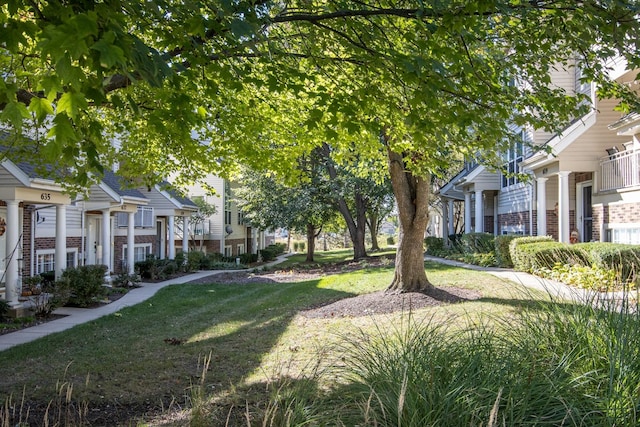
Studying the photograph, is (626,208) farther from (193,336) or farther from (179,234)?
(179,234)

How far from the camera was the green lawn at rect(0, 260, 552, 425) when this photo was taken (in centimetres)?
591

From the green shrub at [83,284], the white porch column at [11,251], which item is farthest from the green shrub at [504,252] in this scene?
the white porch column at [11,251]

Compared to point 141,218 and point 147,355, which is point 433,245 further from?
point 147,355

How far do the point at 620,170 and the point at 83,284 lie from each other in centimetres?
1474

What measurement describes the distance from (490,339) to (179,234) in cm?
3168

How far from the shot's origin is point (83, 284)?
44.0ft

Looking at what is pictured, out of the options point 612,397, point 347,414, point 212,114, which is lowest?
point 347,414

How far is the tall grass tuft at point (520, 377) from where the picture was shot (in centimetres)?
301

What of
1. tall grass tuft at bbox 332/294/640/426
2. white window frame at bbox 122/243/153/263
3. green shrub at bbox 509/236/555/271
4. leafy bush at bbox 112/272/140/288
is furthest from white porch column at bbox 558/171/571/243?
white window frame at bbox 122/243/153/263

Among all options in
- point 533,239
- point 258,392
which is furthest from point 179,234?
point 258,392

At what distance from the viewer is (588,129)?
1549cm

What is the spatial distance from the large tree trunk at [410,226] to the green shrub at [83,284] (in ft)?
26.1

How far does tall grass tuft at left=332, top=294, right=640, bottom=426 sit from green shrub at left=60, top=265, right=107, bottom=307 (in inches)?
445

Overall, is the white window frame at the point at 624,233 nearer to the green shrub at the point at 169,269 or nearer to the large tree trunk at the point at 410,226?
the large tree trunk at the point at 410,226
